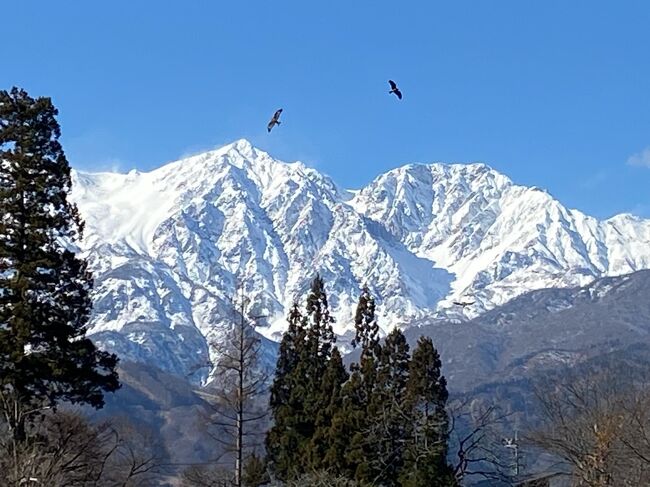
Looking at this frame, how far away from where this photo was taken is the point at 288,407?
161 feet

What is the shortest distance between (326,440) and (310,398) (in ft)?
13.0

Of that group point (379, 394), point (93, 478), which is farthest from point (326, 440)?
point (93, 478)

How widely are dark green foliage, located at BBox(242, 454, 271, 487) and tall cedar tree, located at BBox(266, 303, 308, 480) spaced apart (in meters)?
0.66

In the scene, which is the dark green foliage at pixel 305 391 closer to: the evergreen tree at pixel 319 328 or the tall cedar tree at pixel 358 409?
the evergreen tree at pixel 319 328

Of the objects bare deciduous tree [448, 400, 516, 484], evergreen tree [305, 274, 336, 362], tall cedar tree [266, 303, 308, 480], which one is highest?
evergreen tree [305, 274, 336, 362]

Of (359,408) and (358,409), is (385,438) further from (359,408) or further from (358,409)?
(359,408)

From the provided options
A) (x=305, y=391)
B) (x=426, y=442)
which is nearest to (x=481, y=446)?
(x=426, y=442)

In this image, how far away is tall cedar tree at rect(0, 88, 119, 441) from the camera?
95.1 ft

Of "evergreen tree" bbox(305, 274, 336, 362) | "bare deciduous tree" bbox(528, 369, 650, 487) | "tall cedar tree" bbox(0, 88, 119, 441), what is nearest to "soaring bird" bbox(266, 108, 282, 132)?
"tall cedar tree" bbox(0, 88, 119, 441)

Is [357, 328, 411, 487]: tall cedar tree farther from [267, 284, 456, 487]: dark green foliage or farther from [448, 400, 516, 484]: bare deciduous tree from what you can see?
[448, 400, 516, 484]: bare deciduous tree

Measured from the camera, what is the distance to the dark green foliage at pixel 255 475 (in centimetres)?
4541

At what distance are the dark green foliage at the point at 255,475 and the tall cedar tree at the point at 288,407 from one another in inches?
26.0

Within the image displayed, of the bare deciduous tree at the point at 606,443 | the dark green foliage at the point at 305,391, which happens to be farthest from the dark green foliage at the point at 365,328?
the bare deciduous tree at the point at 606,443

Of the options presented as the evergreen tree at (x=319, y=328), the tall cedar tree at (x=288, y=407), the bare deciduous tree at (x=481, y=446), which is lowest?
the bare deciduous tree at (x=481, y=446)
